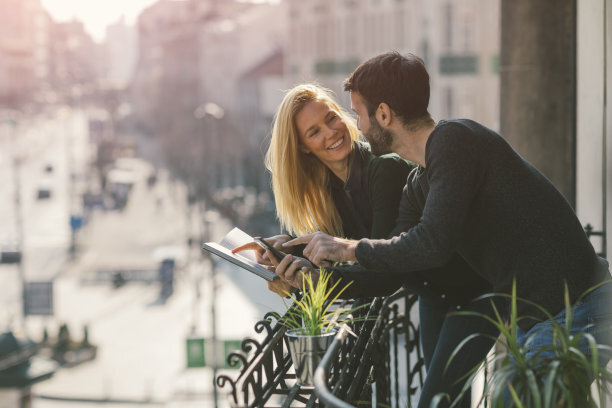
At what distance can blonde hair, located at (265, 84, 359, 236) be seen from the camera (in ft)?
11.4

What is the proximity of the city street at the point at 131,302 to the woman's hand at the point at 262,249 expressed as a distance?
2.58 m

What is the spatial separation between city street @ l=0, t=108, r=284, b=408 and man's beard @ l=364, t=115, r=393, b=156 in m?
3.30

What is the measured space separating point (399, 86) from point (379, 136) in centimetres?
19

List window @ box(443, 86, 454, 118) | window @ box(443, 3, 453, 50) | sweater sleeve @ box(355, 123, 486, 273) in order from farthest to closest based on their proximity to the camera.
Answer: window @ box(443, 86, 454, 118) → window @ box(443, 3, 453, 50) → sweater sleeve @ box(355, 123, 486, 273)

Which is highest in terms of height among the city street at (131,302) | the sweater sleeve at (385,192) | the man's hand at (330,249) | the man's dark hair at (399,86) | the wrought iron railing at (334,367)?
the man's dark hair at (399,86)

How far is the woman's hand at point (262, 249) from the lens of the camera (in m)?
3.41

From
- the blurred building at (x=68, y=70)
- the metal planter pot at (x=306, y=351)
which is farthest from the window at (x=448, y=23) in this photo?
the blurred building at (x=68, y=70)

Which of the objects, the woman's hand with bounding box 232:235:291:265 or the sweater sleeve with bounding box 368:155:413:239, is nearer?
the sweater sleeve with bounding box 368:155:413:239

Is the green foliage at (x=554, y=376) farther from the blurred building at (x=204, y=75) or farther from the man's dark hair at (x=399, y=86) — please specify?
the blurred building at (x=204, y=75)

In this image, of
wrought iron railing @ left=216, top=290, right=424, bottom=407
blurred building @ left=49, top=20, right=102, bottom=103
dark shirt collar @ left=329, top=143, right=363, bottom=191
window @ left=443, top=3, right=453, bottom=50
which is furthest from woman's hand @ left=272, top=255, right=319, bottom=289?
blurred building @ left=49, top=20, right=102, bottom=103

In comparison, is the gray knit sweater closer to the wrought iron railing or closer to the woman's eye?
the wrought iron railing

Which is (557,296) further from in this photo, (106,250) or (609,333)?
(106,250)

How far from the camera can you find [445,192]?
101 inches

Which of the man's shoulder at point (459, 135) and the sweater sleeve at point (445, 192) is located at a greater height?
the man's shoulder at point (459, 135)
